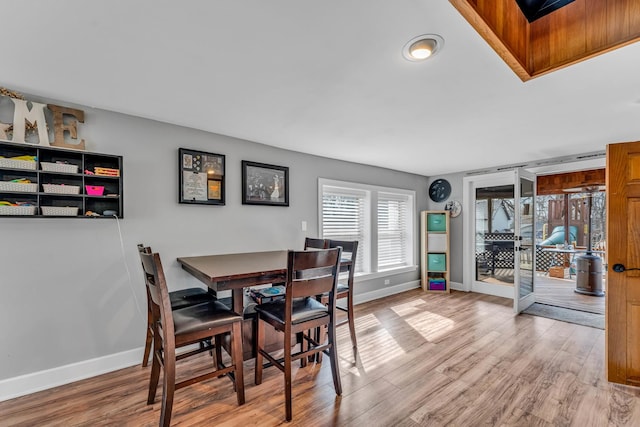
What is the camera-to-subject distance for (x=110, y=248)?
93.5 inches

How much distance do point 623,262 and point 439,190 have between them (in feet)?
10.9

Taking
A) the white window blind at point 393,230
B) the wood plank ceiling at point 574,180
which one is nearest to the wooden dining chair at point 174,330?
the white window blind at point 393,230

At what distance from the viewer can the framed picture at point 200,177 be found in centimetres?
271

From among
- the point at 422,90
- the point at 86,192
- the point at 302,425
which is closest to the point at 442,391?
the point at 302,425

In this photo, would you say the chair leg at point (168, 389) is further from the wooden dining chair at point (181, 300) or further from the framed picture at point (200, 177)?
the framed picture at point (200, 177)

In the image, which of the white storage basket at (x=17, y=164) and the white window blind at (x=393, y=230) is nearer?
the white storage basket at (x=17, y=164)

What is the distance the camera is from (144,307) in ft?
8.27

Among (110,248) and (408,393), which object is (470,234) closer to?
(408,393)

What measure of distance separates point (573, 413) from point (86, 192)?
151 inches

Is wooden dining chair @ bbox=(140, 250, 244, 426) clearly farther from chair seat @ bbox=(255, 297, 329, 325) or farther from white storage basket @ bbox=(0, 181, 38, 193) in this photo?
white storage basket @ bbox=(0, 181, 38, 193)

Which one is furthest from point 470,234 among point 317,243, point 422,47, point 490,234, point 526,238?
point 422,47

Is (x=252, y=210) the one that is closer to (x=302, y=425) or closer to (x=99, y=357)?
(x=99, y=357)

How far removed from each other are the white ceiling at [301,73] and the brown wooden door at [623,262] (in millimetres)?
509

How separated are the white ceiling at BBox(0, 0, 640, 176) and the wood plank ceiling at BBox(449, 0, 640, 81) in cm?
Result: 8
